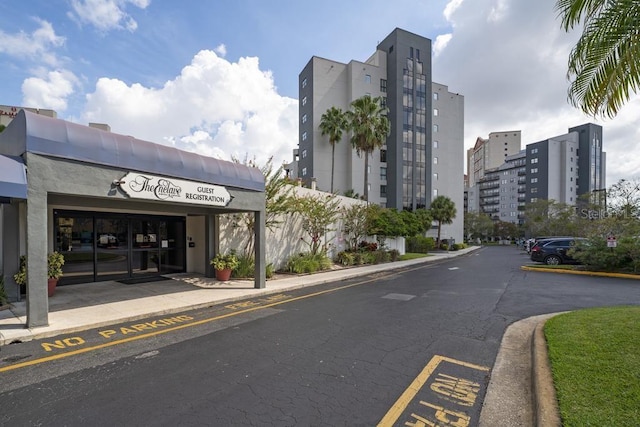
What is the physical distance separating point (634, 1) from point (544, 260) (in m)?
18.7

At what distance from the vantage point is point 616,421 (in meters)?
2.98

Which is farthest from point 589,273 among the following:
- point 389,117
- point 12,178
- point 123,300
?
point 389,117

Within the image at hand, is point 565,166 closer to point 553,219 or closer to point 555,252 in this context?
point 553,219

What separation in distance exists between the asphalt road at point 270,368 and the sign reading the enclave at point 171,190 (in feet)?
9.92

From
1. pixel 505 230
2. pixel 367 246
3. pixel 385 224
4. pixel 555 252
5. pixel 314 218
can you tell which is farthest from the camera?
pixel 505 230

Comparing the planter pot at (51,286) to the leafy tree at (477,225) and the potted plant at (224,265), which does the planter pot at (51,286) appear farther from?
the leafy tree at (477,225)

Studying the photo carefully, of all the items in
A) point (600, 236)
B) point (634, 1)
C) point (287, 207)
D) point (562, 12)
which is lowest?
point (600, 236)

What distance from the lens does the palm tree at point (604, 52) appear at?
16.7 feet

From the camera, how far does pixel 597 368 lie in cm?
414

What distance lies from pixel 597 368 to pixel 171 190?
9.11 m

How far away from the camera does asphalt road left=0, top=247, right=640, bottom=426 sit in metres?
3.53

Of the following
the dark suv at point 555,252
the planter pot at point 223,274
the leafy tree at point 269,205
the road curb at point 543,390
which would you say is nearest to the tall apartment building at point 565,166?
the dark suv at point 555,252

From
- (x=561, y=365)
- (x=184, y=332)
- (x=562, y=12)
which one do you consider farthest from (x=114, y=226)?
(x=562, y=12)

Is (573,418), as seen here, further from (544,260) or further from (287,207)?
(544,260)
